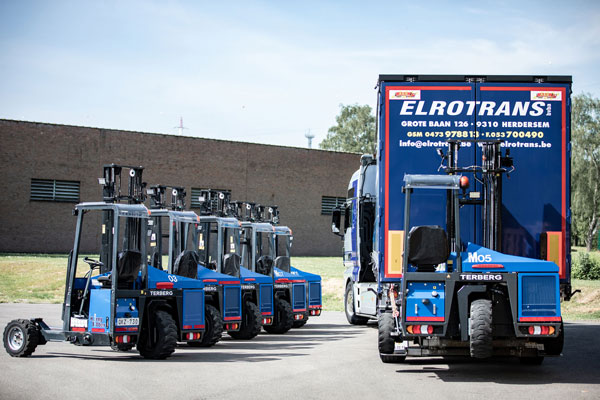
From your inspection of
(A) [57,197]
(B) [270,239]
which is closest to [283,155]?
(A) [57,197]

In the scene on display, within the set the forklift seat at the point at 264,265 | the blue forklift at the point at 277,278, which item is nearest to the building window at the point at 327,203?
the blue forklift at the point at 277,278

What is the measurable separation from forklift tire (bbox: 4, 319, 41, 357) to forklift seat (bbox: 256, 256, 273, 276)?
777cm

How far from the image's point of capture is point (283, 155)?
54625 millimetres

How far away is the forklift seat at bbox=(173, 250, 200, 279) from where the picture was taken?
650 inches

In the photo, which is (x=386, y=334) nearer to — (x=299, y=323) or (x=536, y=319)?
(x=536, y=319)

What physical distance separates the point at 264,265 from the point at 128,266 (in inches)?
295

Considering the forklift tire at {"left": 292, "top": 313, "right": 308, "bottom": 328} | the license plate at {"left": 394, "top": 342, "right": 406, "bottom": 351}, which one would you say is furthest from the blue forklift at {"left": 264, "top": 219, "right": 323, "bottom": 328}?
the license plate at {"left": 394, "top": 342, "right": 406, "bottom": 351}

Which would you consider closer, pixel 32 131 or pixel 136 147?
pixel 32 131

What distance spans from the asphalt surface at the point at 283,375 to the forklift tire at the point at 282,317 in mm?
2726

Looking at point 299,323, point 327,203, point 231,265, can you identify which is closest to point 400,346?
point 231,265

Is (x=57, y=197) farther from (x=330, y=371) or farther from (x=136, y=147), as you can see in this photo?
(x=330, y=371)

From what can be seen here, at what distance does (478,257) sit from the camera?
11875 mm

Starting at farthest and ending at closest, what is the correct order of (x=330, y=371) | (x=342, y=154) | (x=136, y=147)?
(x=342, y=154) < (x=136, y=147) < (x=330, y=371)

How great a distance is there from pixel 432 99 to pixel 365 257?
24.6 ft
